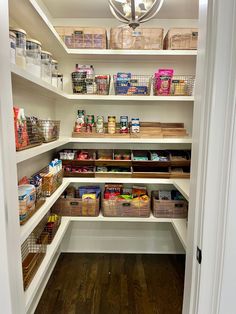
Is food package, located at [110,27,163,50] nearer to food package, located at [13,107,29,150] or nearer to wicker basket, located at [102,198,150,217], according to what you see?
food package, located at [13,107,29,150]

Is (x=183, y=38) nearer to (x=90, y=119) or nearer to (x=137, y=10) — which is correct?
(x=137, y=10)

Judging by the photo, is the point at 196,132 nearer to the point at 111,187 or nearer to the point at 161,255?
the point at 111,187

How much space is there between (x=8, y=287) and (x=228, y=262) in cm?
77

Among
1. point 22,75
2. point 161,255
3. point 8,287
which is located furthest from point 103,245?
point 22,75

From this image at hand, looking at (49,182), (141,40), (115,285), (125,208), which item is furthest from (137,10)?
(115,285)

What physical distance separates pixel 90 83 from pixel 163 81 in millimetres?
639

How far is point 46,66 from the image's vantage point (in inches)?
61.1

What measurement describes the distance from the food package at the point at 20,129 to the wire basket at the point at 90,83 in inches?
35.7

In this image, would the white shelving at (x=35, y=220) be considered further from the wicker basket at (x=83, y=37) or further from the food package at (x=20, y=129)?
the wicker basket at (x=83, y=37)

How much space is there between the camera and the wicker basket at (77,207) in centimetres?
213

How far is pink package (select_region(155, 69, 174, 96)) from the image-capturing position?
77.0 inches

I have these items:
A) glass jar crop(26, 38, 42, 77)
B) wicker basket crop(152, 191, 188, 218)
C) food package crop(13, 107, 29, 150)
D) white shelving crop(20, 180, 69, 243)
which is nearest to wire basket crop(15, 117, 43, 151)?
food package crop(13, 107, 29, 150)

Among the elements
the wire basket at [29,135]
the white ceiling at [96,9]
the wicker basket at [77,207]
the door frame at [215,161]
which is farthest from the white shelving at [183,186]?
the white ceiling at [96,9]

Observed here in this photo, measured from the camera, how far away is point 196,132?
2.79ft
